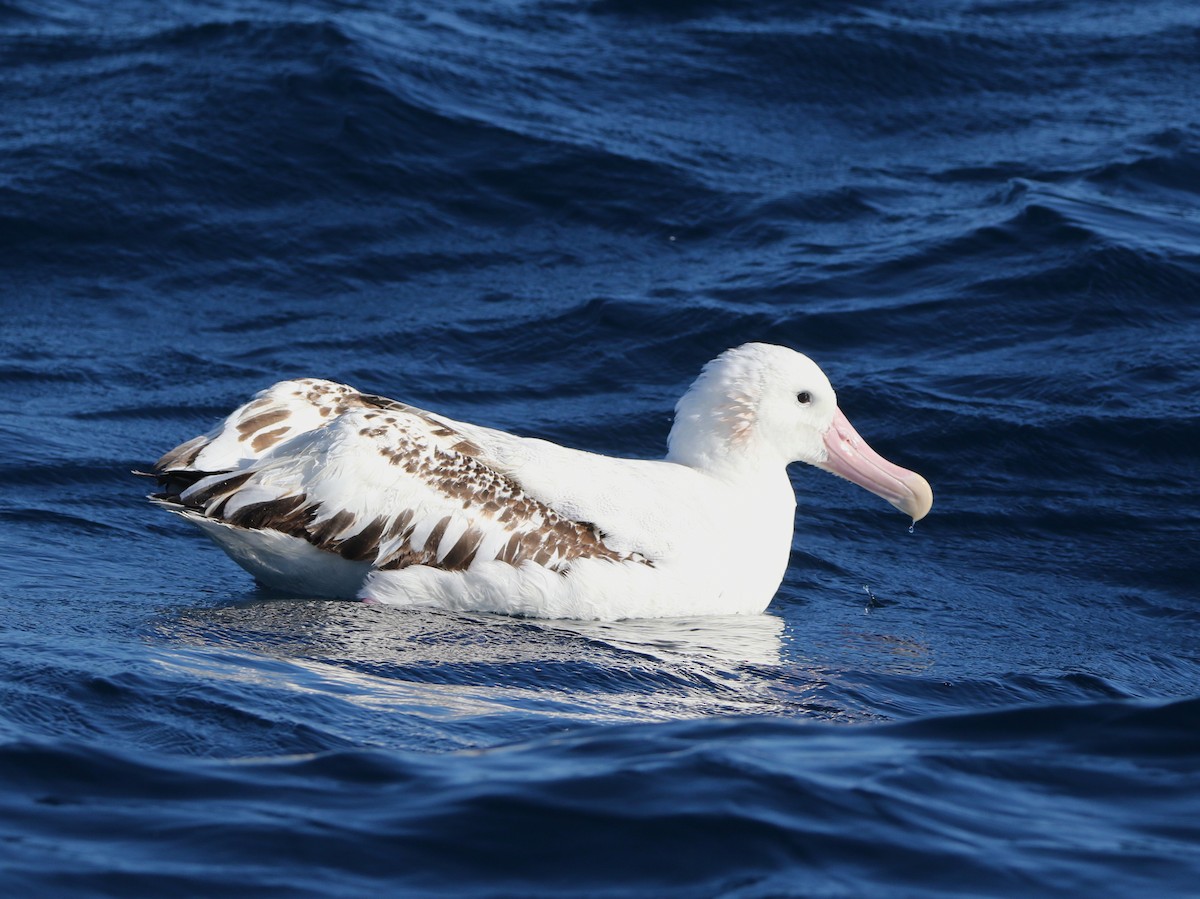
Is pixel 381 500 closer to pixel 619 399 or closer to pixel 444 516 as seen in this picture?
pixel 444 516

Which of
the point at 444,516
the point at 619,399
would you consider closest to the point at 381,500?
the point at 444,516

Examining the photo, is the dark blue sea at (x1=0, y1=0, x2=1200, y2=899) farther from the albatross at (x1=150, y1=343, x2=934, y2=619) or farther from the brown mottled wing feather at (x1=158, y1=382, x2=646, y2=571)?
the brown mottled wing feather at (x1=158, y1=382, x2=646, y2=571)

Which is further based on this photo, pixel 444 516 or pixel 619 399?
pixel 619 399

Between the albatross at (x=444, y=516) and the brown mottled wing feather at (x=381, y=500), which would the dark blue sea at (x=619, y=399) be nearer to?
the albatross at (x=444, y=516)

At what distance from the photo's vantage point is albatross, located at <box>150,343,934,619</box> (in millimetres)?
8391

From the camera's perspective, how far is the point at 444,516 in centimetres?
841

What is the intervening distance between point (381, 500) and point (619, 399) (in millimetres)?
4481

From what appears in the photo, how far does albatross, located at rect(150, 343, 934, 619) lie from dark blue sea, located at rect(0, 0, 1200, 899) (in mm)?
208

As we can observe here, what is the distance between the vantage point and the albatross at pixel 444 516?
330 inches

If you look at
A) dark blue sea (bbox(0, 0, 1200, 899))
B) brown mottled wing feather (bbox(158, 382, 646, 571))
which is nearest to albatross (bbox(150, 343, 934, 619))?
brown mottled wing feather (bbox(158, 382, 646, 571))

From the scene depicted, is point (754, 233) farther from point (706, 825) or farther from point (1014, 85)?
point (706, 825)

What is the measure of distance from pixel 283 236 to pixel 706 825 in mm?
11408

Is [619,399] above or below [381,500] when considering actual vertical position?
below

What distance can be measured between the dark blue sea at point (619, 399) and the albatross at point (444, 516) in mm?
208
